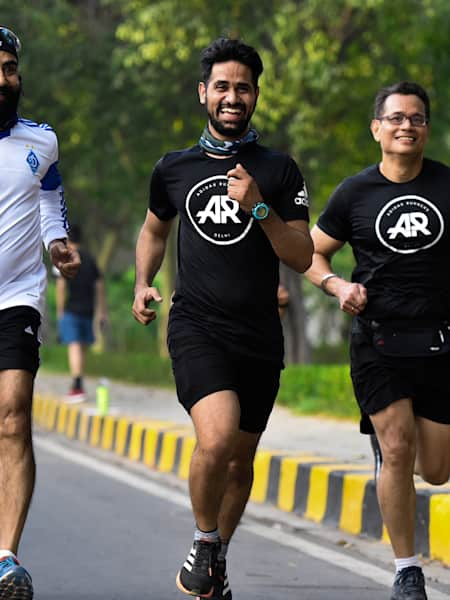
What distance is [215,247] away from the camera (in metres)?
5.82

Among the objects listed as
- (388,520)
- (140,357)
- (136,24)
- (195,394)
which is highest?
(136,24)

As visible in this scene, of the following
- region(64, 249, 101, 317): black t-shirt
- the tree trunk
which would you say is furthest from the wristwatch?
the tree trunk

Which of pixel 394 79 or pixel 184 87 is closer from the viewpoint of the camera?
pixel 394 79

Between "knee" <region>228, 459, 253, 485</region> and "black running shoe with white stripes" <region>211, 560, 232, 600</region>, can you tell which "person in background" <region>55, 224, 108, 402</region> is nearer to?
"knee" <region>228, 459, 253, 485</region>

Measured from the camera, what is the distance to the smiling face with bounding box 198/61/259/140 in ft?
19.2

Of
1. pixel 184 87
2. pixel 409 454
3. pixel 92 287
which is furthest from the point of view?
pixel 184 87

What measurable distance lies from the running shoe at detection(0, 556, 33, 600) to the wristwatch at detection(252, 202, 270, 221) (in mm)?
1462

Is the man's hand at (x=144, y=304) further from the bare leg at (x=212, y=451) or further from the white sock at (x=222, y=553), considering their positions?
the white sock at (x=222, y=553)

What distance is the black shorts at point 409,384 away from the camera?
20.5 ft

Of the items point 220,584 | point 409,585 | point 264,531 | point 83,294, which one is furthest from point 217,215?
point 83,294

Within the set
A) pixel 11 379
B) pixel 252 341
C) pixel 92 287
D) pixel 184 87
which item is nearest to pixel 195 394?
pixel 252 341

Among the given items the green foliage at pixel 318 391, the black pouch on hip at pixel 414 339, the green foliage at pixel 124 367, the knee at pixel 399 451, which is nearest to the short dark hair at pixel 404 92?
the black pouch on hip at pixel 414 339

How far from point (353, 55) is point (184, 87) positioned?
3679 mm

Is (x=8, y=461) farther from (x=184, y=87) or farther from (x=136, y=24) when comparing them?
(x=184, y=87)
